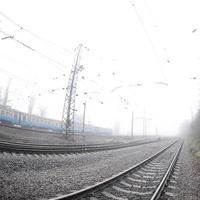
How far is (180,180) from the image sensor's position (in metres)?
8.25

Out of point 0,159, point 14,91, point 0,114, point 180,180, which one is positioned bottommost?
point 180,180

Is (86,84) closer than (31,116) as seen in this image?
Yes

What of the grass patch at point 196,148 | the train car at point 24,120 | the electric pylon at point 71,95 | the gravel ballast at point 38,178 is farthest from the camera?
the train car at point 24,120

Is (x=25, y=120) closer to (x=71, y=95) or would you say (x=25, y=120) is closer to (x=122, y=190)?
(x=71, y=95)

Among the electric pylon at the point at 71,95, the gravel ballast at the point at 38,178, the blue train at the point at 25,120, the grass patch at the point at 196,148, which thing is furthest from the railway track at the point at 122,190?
the blue train at the point at 25,120

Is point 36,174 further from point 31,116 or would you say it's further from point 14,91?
point 14,91

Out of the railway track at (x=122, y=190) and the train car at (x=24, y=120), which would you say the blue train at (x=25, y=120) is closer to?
the train car at (x=24, y=120)

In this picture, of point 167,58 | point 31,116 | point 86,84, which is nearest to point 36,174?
point 167,58

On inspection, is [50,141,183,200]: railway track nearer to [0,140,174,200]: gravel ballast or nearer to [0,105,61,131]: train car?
[0,140,174,200]: gravel ballast

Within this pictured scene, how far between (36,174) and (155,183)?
469 centimetres

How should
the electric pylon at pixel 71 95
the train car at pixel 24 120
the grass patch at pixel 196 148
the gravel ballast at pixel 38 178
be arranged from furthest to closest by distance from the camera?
the train car at pixel 24 120 < the electric pylon at pixel 71 95 < the grass patch at pixel 196 148 < the gravel ballast at pixel 38 178

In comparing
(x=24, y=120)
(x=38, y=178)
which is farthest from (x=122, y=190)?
(x=24, y=120)

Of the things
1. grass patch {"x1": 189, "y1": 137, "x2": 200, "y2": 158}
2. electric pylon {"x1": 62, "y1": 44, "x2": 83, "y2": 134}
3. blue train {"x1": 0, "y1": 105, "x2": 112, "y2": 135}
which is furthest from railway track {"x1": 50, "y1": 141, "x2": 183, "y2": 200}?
blue train {"x1": 0, "y1": 105, "x2": 112, "y2": 135}

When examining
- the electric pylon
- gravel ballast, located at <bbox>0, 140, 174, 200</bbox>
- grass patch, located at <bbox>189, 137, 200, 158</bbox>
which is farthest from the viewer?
the electric pylon
